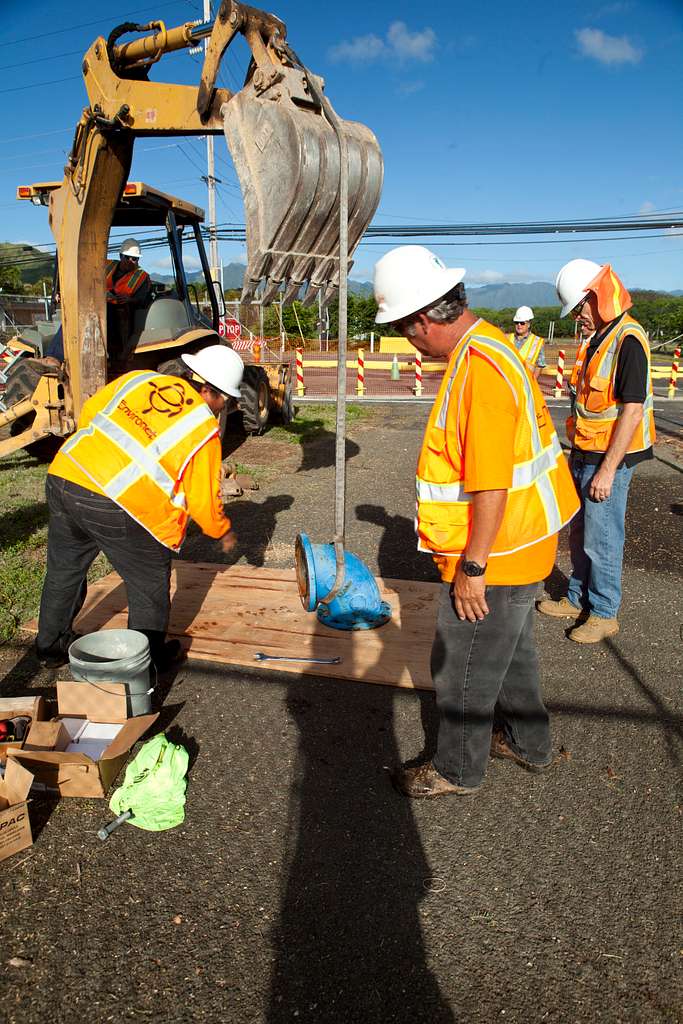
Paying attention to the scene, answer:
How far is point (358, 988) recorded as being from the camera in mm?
1951

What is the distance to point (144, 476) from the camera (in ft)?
9.82

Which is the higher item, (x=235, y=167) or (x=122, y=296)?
(x=235, y=167)

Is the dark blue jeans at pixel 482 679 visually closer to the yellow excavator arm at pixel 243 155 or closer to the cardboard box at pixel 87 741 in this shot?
the cardboard box at pixel 87 741

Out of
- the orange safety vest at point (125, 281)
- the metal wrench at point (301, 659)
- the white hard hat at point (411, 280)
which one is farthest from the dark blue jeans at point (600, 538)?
the orange safety vest at point (125, 281)

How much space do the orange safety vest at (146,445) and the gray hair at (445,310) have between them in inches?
47.9

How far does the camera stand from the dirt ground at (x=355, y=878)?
1.94 metres

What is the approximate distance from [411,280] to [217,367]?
4.34 ft

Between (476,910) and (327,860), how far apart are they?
1.86 feet

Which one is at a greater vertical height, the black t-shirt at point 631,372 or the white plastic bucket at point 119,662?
the black t-shirt at point 631,372

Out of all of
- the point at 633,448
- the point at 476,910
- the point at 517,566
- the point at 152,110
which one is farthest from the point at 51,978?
the point at 152,110

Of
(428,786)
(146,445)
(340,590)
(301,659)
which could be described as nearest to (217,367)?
(146,445)

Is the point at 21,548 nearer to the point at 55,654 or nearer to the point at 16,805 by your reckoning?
the point at 55,654

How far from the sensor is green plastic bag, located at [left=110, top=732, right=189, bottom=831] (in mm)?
2572

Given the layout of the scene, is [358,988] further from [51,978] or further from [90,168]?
[90,168]
